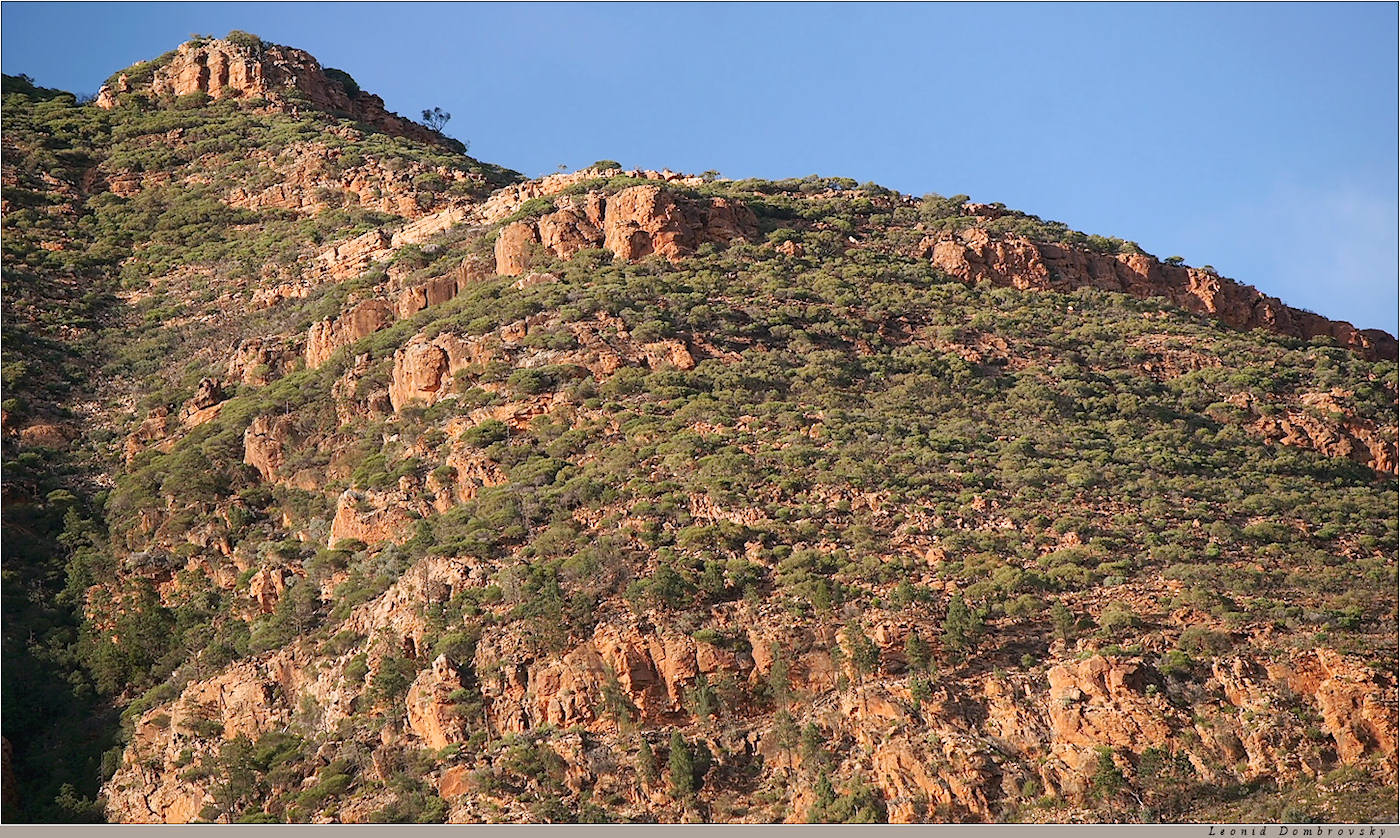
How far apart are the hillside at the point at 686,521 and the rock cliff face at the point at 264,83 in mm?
16965

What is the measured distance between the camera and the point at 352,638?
41.7 meters

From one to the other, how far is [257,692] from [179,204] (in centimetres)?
3830

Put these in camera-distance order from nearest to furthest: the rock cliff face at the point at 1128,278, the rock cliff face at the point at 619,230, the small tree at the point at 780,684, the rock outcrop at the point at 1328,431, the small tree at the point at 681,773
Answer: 1. the small tree at the point at 681,773
2. the small tree at the point at 780,684
3. the rock outcrop at the point at 1328,431
4. the rock cliff face at the point at 619,230
5. the rock cliff face at the point at 1128,278

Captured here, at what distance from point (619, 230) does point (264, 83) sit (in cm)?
3486

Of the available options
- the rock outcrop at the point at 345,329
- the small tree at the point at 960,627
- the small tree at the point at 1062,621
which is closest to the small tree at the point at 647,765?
the small tree at the point at 960,627

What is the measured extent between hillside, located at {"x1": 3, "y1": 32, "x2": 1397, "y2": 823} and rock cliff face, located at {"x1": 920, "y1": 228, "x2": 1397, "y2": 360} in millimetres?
183

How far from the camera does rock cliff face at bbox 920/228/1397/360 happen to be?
6034 centimetres

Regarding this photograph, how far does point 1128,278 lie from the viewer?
61.8m

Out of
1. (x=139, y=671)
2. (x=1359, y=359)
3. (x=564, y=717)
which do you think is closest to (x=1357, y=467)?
(x=1359, y=359)

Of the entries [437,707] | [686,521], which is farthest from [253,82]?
[437,707]

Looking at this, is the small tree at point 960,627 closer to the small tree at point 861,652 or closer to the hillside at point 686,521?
the hillside at point 686,521

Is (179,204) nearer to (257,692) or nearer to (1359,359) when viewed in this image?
(257,692)

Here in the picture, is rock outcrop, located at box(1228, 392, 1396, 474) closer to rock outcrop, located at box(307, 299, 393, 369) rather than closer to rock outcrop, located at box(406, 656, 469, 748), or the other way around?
rock outcrop, located at box(406, 656, 469, 748)

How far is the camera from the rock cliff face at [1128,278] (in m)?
60.3
